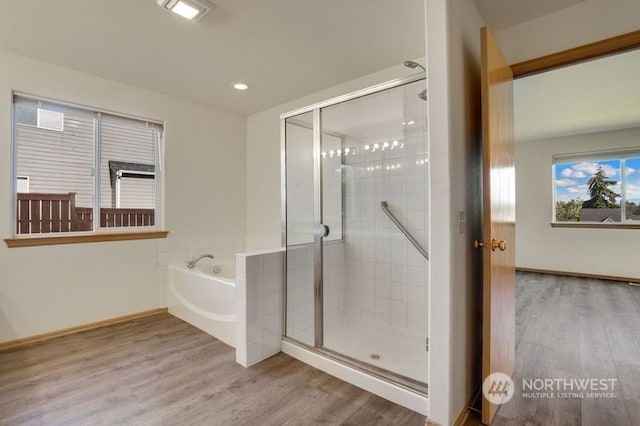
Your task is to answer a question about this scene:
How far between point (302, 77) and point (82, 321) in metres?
3.09

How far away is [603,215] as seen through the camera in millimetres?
5191

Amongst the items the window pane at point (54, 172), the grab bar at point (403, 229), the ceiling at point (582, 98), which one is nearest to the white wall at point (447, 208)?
the grab bar at point (403, 229)

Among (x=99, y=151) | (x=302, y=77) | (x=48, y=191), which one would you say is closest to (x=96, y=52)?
(x=99, y=151)

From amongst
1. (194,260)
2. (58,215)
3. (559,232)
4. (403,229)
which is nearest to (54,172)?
(58,215)

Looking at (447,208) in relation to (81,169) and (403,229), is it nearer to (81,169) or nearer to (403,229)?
(403,229)

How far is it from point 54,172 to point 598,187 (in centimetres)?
753

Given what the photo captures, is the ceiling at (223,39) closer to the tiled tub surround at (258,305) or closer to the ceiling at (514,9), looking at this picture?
the ceiling at (514,9)

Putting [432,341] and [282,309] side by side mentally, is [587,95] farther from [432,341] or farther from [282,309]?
[282,309]

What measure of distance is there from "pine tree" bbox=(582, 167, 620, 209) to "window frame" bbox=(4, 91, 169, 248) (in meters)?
6.65

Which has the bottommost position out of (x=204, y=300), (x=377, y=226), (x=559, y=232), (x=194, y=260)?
(x=204, y=300)

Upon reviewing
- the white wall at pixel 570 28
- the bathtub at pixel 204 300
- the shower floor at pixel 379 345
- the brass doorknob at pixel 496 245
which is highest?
the white wall at pixel 570 28

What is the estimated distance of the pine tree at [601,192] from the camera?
16.9 feet

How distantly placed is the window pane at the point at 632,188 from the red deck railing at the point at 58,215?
7186 mm

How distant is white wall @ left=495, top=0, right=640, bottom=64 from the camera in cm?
171
